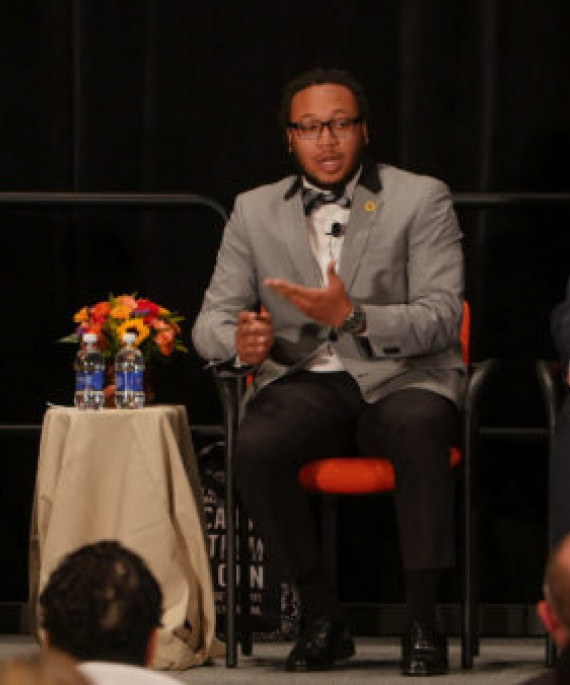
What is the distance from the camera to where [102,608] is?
163 cm

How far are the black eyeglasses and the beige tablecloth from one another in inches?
30.1

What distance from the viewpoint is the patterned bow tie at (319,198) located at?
4.06 meters

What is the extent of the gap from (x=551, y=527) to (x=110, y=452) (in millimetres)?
1081

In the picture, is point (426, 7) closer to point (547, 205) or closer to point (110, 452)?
point (547, 205)

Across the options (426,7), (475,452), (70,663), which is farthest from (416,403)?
(70,663)

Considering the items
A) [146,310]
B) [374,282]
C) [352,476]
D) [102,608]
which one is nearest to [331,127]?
[374,282]

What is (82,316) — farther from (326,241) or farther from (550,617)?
(550,617)

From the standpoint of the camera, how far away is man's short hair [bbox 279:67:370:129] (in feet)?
13.4

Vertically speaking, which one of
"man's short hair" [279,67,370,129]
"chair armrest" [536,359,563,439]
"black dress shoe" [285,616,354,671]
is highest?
"man's short hair" [279,67,370,129]

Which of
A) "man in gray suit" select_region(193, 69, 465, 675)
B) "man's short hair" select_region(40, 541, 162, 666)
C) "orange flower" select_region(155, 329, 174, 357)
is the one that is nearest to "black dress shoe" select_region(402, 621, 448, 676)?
"man in gray suit" select_region(193, 69, 465, 675)

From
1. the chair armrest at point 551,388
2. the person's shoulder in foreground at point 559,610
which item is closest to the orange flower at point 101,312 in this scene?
the chair armrest at point 551,388

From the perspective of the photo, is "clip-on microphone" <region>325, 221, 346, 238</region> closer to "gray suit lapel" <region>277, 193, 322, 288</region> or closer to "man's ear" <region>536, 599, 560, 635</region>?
"gray suit lapel" <region>277, 193, 322, 288</region>

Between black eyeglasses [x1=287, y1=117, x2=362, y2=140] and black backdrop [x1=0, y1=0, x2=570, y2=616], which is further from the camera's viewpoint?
black backdrop [x1=0, y1=0, x2=570, y2=616]

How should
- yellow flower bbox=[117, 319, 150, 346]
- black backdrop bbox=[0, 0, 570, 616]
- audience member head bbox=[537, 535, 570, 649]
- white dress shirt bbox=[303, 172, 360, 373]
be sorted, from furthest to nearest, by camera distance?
black backdrop bbox=[0, 0, 570, 616]
yellow flower bbox=[117, 319, 150, 346]
white dress shirt bbox=[303, 172, 360, 373]
audience member head bbox=[537, 535, 570, 649]
